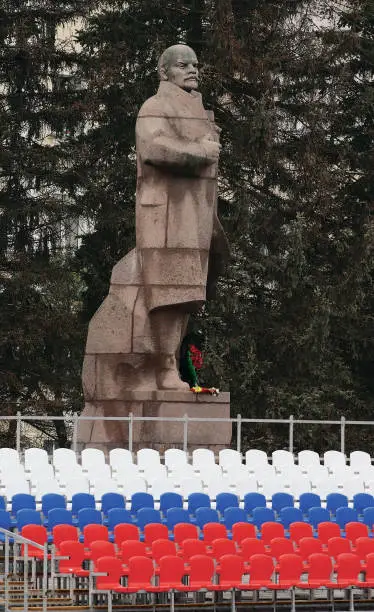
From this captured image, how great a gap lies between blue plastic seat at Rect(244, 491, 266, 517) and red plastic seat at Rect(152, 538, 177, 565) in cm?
297

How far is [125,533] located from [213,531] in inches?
42.5

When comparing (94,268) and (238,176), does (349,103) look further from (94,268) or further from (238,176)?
(94,268)

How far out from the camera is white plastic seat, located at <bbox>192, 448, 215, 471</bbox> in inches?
917

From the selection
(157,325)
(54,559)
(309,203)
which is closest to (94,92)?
(309,203)

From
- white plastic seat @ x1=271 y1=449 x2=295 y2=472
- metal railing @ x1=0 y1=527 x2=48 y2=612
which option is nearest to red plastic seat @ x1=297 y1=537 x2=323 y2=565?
metal railing @ x1=0 y1=527 x2=48 y2=612

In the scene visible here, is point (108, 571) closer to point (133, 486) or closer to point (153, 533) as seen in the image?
point (153, 533)

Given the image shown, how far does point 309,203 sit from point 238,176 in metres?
1.53

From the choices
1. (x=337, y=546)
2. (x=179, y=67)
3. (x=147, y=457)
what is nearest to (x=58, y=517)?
(x=337, y=546)

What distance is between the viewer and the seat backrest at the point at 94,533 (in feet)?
61.4

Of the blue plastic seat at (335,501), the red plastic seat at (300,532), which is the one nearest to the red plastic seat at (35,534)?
the red plastic seat at (300,532)

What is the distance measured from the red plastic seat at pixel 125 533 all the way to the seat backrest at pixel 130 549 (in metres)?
0.54

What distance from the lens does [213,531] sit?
768 inches

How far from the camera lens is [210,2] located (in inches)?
1387

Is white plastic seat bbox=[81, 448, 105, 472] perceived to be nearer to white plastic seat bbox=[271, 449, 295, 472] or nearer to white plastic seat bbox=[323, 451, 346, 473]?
white plastic seat bbox=[271, 449, 295, 472]
